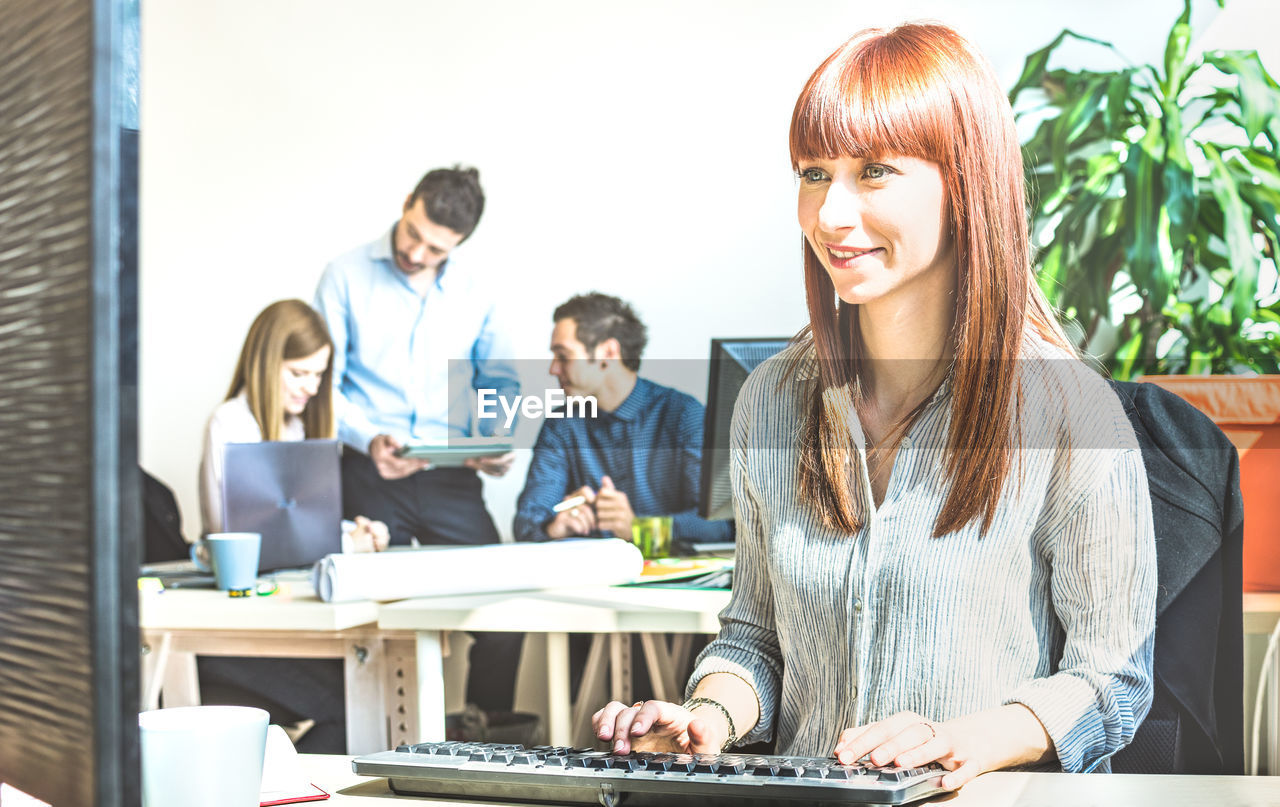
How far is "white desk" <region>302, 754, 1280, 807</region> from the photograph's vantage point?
71 cm

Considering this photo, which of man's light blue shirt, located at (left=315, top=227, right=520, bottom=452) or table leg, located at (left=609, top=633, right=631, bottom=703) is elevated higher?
man's light blue shirt, located at (left=315, top=227, right=520, bottom=452)

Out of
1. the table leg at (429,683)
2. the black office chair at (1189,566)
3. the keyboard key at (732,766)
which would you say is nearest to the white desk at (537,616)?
the table leg at (429,683)

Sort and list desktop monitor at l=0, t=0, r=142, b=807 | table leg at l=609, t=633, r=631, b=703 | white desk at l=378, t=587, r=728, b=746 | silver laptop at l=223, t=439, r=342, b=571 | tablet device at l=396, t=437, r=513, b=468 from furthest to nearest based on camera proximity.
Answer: tablet device at l=396, t=437, r=513, b=468 < table leg at l=609, t=633, r=631, b=703 < silver laptop at l=223, t=439, r=342, b=571 < white desk at l=378, t=587, r=728, b=746 < desktop monitor at l=0, t=0, r=142, b=807

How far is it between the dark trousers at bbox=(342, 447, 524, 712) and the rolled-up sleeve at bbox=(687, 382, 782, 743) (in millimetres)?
2324

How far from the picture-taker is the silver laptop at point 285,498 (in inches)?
88.0

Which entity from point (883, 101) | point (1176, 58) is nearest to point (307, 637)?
point (883, 101)

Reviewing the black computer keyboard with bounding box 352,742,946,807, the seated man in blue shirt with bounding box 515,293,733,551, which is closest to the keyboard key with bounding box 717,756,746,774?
the black computer keyboard with bounding box 352,742,946,807

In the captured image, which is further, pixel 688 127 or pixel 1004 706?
pixel 688 127

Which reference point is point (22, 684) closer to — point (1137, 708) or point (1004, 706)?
point (1004, 706)

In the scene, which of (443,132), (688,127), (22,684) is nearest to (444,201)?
(443,132)

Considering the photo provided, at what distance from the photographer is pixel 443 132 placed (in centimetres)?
359

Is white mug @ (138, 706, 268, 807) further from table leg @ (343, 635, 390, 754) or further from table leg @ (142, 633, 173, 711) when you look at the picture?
table leg @ (142, 633, 173, 711)

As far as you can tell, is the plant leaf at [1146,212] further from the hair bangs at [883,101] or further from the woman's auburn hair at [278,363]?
the woman's auburn hair at [278,363]

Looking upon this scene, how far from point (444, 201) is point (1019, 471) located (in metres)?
2.73
